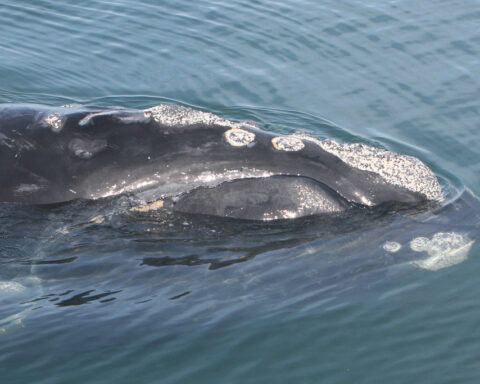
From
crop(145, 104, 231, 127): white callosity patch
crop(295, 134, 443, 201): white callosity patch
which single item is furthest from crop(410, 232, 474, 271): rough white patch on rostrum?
crop(145, 104, 231, 127): white callosity patch

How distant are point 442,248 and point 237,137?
2.45 m

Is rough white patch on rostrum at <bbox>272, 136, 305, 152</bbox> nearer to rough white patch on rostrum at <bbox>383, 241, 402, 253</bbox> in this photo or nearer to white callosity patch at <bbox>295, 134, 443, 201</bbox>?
white callosity patch at <bbox>295, 134, 443, 201</bbox>

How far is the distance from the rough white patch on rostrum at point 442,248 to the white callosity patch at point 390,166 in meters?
0.54

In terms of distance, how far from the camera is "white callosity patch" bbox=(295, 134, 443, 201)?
7.81 metres

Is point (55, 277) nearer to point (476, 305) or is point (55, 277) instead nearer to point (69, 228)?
point (69, 228)

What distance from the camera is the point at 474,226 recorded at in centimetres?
797

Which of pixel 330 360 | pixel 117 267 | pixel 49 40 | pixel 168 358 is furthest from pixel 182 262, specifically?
pixel 49 40

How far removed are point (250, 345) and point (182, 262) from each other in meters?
1.16

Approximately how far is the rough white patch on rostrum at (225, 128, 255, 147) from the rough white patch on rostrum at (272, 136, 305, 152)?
0.84ft

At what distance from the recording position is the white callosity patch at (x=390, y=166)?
7812 millimetres

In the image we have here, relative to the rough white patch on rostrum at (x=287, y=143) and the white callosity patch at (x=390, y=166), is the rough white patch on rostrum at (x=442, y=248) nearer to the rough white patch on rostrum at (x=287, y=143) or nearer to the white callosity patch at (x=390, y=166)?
the white callosity patch at (x=390, y=166)

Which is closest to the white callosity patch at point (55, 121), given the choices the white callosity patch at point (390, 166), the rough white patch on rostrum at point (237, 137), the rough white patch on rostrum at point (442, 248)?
the rough white patch on rostrum at point (237, 137)

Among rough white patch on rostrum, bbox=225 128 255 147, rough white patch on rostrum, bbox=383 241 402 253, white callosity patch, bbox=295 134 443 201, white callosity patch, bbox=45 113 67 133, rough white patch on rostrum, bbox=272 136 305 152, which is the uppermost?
white callosity patch, bbox=45 113 67 133

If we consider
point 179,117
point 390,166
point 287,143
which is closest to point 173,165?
point 179,117
